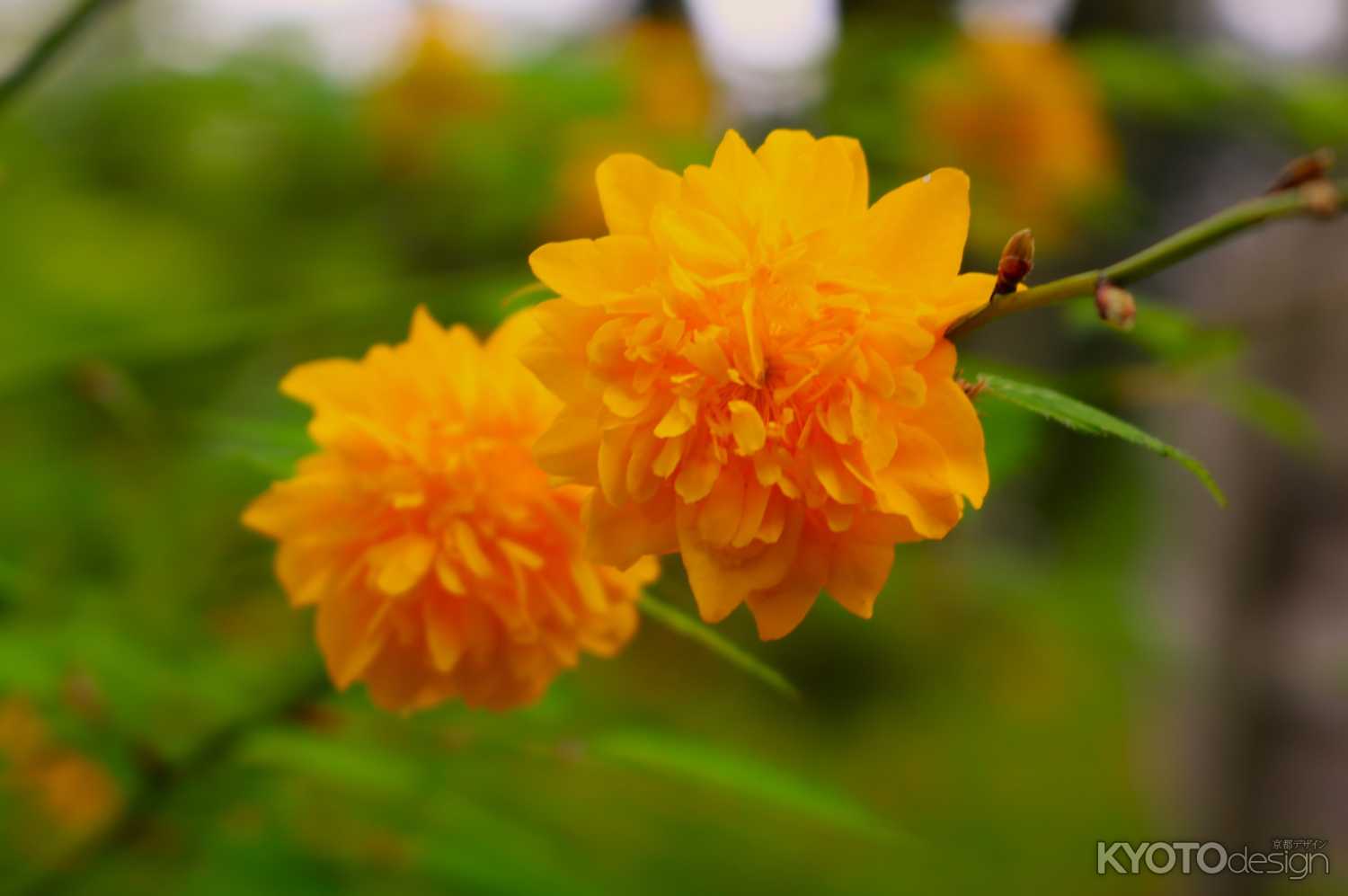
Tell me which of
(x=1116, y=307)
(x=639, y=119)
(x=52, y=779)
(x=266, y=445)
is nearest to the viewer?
(x=1116, y=307)

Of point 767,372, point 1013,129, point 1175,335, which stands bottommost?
point 767,372

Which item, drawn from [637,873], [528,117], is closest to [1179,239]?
[528,117]

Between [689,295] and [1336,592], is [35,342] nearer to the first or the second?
[689,295]

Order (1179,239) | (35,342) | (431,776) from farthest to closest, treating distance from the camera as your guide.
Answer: (35,342)
(431,776)
(1179,239)

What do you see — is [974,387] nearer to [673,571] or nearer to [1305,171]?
[1305,171]

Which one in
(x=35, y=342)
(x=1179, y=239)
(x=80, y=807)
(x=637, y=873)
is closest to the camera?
(x=1179, y=239)

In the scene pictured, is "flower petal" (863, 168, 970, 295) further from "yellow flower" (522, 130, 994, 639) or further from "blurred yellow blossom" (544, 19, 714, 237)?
"blurred yellow blossom" (544, 19, 714, 237)

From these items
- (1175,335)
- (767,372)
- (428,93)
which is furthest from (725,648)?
(428,93)
